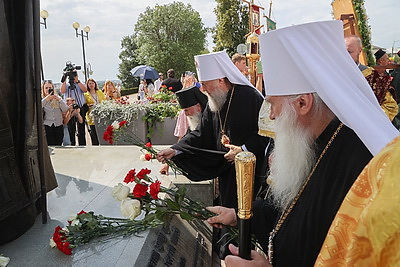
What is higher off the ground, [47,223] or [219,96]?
[219,96]

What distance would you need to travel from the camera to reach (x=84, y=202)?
3166 millimetres

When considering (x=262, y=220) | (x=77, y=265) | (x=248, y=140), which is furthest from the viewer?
(x=248, y=140)

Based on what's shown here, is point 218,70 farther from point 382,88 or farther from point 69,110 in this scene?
point 69,110

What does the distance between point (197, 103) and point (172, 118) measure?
324 cm

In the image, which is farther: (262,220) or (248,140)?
(248,140)

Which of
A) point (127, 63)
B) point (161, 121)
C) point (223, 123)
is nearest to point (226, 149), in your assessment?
point (223, 123)

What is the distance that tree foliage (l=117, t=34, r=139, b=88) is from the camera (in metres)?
53.7

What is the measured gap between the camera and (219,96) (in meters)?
3.44

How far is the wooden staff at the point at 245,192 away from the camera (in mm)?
1257

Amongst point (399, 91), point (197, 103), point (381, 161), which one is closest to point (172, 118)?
point (197, 103)

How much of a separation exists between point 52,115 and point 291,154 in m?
5.84

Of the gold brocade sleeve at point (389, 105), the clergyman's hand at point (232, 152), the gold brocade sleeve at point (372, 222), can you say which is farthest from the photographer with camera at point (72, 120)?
the gold brocade sleeve at point (372, 222)

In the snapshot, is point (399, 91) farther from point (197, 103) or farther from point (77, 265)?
point (77, 265)

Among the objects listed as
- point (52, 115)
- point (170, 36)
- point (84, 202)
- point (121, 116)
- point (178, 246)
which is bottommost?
point (178, 246)
